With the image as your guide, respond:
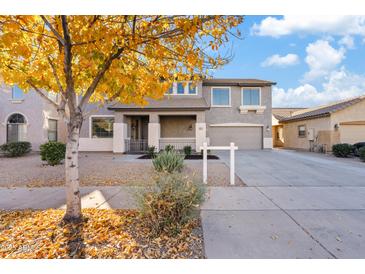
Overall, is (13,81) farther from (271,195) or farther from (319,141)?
(319,141)

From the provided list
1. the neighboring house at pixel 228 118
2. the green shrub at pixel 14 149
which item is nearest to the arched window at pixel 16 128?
the green shrub at pixel 14 149

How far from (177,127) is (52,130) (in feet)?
35.2

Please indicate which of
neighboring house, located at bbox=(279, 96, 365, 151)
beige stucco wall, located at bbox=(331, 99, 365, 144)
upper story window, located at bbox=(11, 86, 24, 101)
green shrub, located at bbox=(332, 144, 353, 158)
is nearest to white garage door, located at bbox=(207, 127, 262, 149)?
neighboring house, located at bbox=(279, 96, 365, 151)

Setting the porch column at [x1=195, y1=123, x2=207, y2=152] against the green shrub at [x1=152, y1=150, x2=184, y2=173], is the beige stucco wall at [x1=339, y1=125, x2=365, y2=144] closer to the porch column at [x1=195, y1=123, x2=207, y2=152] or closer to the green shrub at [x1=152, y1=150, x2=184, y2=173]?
the porch column at [x1=195, y1=123, x2=207, y2=152]

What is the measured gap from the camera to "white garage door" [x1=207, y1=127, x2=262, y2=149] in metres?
18.5

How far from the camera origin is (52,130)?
1609 centimetres

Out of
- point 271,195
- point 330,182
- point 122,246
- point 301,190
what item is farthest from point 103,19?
point 330,182

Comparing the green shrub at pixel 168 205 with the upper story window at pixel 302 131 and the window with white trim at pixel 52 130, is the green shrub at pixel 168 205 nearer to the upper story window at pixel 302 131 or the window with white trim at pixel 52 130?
the window with white trim at pixel 52 130

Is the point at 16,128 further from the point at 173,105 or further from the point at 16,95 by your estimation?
the point at 173,105

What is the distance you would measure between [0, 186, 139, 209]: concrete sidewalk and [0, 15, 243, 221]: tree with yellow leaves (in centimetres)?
124

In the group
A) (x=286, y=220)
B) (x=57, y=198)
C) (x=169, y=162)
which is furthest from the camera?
(x=169, y=162)

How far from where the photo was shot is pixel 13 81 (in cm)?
405

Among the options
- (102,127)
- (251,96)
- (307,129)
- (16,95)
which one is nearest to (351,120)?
(307,129)

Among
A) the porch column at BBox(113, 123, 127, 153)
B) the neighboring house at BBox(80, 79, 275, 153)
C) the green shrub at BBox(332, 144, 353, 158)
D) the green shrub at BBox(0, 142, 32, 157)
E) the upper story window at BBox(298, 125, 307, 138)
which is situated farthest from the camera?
the upper story window at BBox(298, 125, 307, 138)
